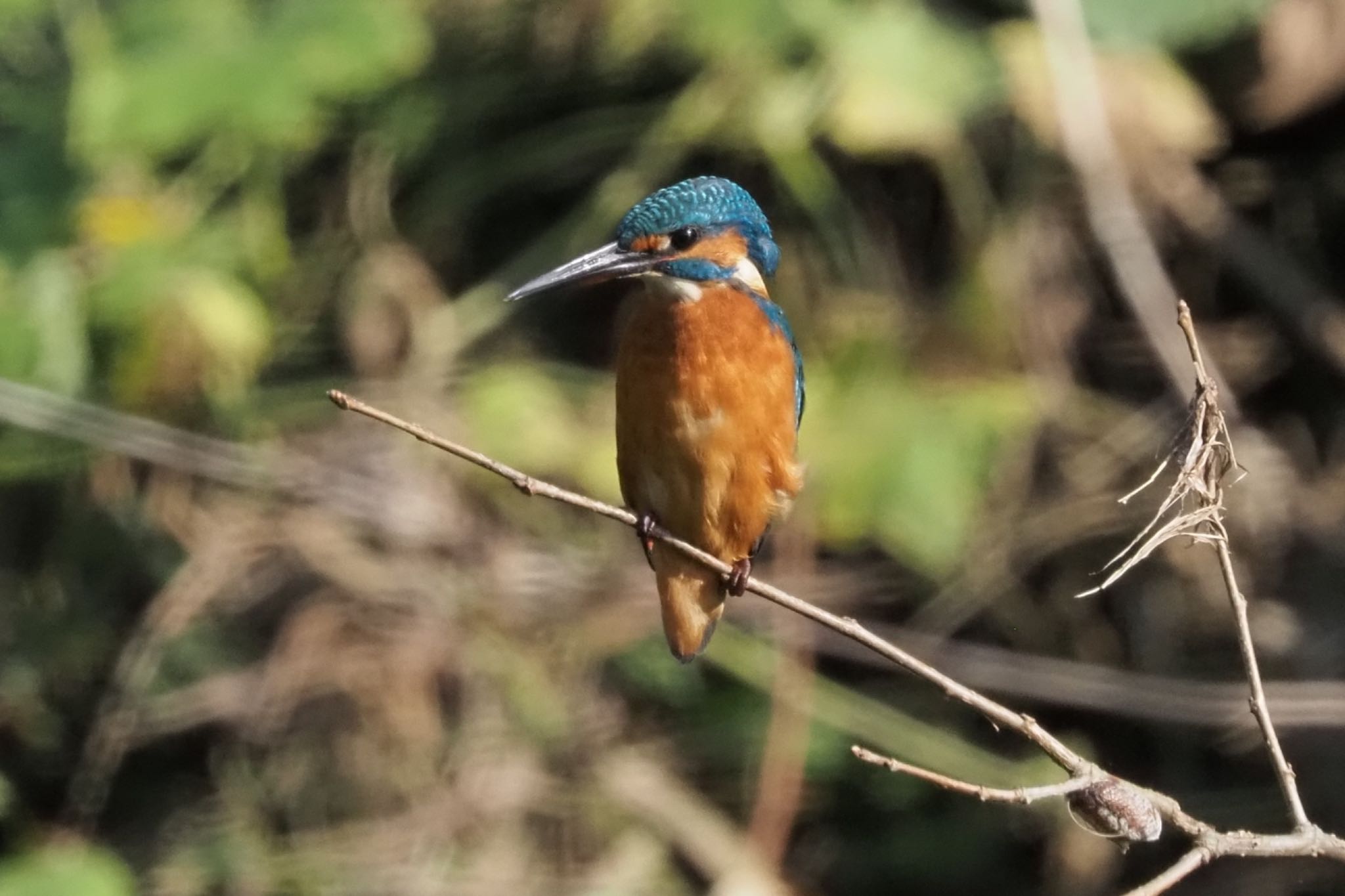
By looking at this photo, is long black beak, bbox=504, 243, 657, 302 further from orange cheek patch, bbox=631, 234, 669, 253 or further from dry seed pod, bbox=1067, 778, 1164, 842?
dry seed pod, bbox=1067, 778, 1164, 842

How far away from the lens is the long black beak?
8.38 feet

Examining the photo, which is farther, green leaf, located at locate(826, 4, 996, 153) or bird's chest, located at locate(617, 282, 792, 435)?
green leaf, located at locate(826, 4, 996, 153)

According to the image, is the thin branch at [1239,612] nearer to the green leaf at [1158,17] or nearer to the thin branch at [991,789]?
the thin branch at [991,789]

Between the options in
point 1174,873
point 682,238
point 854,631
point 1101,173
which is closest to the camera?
point 1174,873

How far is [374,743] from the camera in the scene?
4.45 meters

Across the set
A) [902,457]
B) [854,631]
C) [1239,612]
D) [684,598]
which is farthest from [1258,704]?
[902,457]

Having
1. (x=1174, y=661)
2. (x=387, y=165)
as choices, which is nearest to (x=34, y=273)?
(x=387, y=165)

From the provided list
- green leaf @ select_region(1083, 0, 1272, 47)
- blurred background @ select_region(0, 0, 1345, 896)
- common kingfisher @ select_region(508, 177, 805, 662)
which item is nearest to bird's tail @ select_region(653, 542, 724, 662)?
common kingfisher @ select_region(508, 177, 805, 662)

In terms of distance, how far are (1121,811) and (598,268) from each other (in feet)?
3.84

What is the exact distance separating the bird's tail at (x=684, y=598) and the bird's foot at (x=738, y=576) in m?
0.03

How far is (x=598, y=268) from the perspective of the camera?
2656mm

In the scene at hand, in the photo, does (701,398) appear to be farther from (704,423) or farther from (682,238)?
(682,238)

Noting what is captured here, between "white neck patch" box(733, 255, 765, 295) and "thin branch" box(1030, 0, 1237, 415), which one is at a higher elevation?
"white neck patch" box(733, 255, 765, 295)

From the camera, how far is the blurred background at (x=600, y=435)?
13.1 ft
